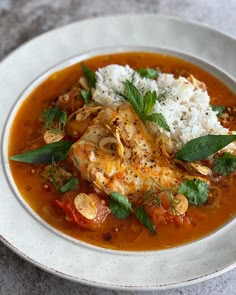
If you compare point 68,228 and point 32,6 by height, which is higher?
point 32,6

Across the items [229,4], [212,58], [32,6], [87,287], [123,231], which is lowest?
[87,287]

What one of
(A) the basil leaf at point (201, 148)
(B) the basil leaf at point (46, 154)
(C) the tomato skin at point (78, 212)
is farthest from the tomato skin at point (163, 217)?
(B) the basil leaf at point (46, 154)

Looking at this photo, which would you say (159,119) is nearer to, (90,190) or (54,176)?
(90,190)

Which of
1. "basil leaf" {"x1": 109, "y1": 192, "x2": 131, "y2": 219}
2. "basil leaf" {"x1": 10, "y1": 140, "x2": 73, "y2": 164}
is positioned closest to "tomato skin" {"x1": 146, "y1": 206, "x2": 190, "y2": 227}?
"basil leaf" {"x1": 109, "y1": 192, "x2": 131, "y2": 219}

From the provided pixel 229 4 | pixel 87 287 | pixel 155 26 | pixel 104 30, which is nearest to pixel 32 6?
pixel 104 30

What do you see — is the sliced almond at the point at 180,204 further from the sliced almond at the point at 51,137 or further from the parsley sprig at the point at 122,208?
the sliced almond at the point at 51,137

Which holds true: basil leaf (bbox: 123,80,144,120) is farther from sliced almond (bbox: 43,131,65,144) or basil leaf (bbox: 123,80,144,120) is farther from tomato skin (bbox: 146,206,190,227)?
tomato skin (bbox: 146,206,190,227)

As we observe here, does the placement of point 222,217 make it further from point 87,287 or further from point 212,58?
point 212,58
